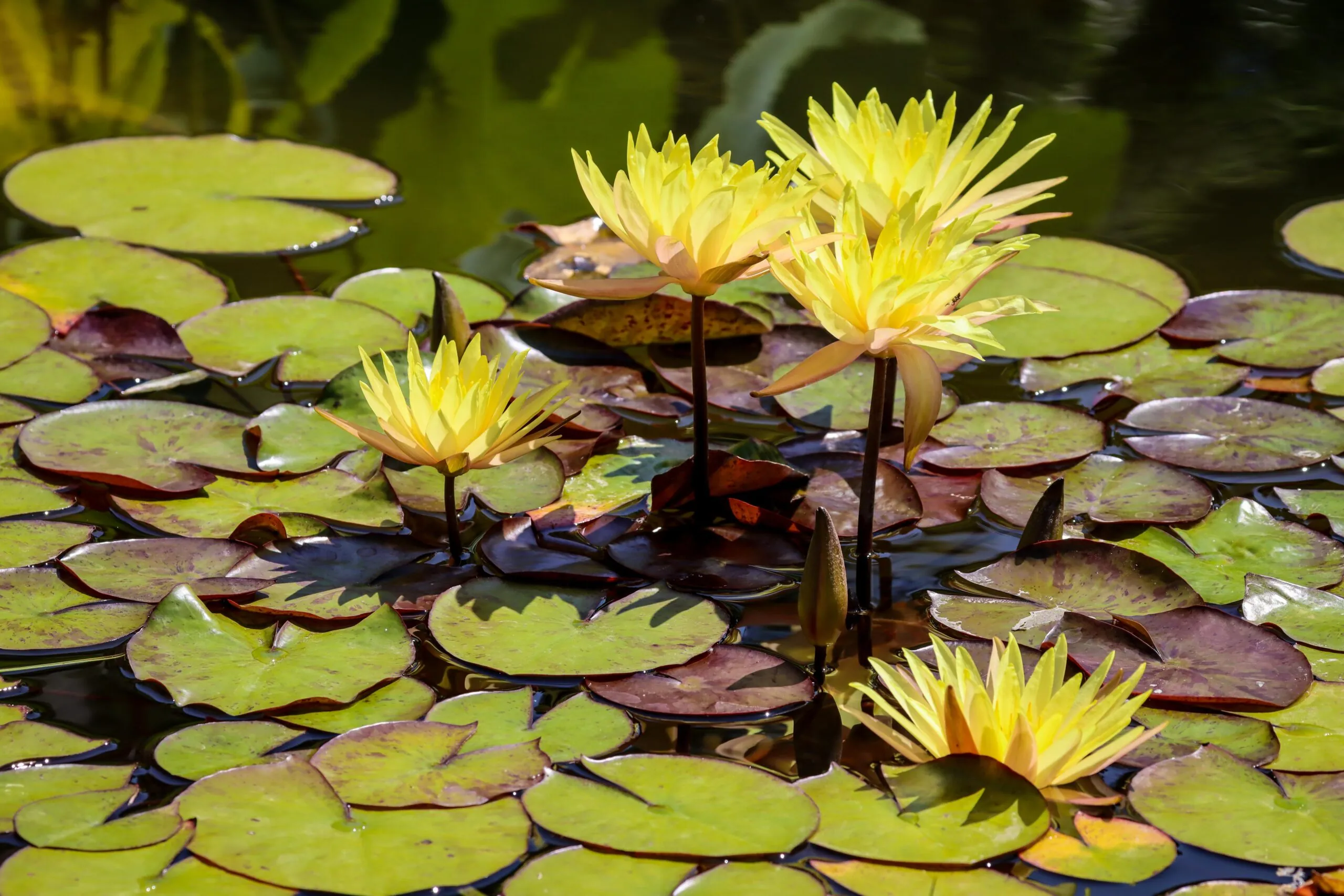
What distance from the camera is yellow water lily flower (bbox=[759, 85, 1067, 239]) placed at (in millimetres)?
1953

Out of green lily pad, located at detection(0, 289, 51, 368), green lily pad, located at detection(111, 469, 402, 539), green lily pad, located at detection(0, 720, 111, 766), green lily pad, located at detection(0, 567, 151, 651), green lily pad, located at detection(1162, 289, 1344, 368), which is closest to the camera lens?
green lily pad, located at detection(0, 720, 111, 766)

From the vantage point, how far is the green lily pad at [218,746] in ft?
5.24

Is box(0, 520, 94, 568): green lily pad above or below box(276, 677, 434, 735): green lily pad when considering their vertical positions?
above

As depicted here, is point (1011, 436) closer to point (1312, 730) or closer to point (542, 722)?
point (1312, 730)

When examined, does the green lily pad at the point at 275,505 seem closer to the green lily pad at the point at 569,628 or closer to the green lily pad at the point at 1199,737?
the green lily pad at the point at 569,628

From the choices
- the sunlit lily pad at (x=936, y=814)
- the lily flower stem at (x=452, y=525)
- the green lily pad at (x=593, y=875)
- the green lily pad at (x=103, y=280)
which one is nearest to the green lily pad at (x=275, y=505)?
the lily flower stem at (x=452, y=525)

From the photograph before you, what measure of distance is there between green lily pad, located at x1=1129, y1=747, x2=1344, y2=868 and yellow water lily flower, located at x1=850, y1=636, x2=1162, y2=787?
0.09m

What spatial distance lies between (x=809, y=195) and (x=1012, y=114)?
0.35 meters

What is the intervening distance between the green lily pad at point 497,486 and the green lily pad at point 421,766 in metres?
0.60

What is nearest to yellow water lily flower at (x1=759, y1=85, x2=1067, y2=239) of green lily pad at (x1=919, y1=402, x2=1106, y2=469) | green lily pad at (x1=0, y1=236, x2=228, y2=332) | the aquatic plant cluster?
the aquatic plant cluster

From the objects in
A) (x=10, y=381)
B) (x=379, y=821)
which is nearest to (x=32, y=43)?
(x=10, y=381)

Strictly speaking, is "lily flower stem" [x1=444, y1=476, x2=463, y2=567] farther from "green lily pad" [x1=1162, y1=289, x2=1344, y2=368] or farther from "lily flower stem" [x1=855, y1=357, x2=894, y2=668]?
"green lily pad" [x1=1162, y1=289, x2=1344, y2=368]

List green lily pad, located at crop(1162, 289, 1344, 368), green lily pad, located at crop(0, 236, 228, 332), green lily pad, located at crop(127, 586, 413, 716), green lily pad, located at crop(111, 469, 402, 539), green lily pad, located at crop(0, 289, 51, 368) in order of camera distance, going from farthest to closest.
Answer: green lily pad, located at crop(0, 236, 228, 332) → green lily pad, located at crop(1162, 289, 1344, 368) → green lily pad, located at crop(0, 289, 51, 368) → green lily pad, located at crop(111, 469, 402, 539) → green lily pad, located at crop(127, 586, 413, 716)

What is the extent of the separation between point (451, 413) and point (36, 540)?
0.79 m
